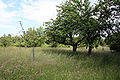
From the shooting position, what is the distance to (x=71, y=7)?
1246cm

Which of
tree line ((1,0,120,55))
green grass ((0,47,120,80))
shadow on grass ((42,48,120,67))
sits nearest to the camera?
green grass ((0,47,120,80))

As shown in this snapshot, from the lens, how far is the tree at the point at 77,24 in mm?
10461

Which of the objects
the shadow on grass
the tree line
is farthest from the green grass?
the tree line

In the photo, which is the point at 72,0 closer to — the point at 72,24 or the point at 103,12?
the point at 72,24

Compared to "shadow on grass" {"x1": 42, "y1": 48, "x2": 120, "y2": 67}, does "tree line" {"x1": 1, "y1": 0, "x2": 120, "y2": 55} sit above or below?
above

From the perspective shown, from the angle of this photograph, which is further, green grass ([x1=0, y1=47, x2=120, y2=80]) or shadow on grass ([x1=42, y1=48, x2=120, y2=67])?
shadow on grass ([x1=42, y1=48, x2=120, y2=67])

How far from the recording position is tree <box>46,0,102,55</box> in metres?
10.5

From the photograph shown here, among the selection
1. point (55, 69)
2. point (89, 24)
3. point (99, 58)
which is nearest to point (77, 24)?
point (89, 24)

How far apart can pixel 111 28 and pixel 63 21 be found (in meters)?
5.21

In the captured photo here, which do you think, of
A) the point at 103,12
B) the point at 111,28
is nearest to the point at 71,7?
the point at 103,12

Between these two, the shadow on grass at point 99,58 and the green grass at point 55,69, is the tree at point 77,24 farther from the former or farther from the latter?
the green grass at point 55,69

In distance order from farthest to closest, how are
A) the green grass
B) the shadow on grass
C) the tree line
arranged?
1. the tree line
2. the shadow on grass
3. the green grass

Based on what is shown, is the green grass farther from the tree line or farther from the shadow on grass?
the tree line

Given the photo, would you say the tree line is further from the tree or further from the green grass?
the green grass
